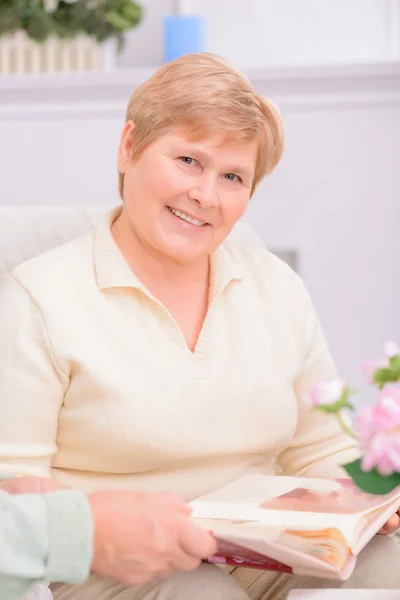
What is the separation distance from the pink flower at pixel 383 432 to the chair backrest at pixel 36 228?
0.88m

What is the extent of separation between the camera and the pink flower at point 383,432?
896 mm

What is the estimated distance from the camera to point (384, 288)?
2844mm

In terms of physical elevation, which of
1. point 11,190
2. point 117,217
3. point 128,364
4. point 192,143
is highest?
point 192,143

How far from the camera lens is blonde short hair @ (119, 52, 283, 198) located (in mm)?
1367

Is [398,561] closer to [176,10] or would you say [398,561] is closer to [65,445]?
[65,445]

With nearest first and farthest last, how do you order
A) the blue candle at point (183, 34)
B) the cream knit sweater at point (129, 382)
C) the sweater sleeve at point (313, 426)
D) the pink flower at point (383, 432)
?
1. the pink flower at point (383, 432)
2. the cream knit sweater at point (129, 382)
3. the sweater sleeve at point (313, 426)
4. the blue candle at point (183, 34)

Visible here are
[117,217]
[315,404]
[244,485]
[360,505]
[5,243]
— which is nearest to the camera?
[315,404]

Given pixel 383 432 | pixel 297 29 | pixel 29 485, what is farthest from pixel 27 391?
pixel 297 29

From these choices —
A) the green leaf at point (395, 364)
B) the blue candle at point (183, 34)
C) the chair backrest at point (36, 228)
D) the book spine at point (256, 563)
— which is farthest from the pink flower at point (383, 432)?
the blue candle at point (183, 34)

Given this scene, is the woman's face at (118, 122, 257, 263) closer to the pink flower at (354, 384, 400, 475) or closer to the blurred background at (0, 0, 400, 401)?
the pink flower at (354, 384, 400, 475)

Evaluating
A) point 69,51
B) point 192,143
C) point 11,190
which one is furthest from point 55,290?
point 69,51

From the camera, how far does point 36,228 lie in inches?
67.0

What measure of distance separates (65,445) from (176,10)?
189 centimetres

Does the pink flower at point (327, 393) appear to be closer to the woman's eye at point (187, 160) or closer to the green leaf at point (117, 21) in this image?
the woman's eye at point (187, 160)
